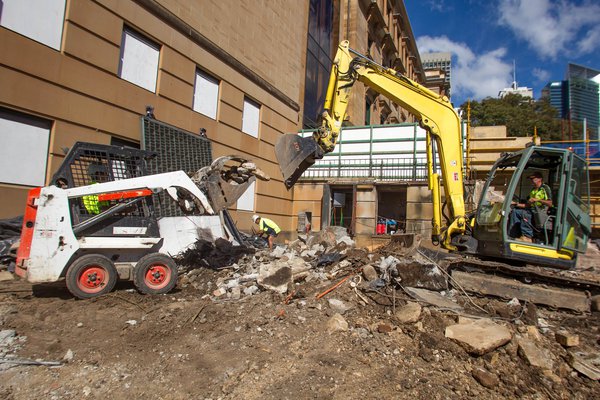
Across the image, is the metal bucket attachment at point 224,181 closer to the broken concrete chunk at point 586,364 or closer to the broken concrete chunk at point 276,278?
the broken concrete chunk at point 276,278

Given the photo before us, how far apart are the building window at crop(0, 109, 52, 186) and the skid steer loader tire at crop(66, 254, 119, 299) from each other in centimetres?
339

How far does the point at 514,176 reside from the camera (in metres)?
5.81

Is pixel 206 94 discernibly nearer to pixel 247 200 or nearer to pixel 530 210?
pixel 247 200

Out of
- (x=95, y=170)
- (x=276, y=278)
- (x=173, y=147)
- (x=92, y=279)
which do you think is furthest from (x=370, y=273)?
(x=173, y=147)

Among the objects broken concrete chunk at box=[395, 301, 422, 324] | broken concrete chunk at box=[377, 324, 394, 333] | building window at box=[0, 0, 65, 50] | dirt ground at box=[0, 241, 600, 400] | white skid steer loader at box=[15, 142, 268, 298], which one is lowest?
dirt ground at box=[0, 241, 600, 400]

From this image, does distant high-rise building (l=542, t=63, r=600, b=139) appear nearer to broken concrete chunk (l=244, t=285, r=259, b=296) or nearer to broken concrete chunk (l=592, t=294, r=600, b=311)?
broken concrete chunk (l=592, t=294, r=600, b=311)

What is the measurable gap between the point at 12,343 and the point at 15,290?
7.13 feet

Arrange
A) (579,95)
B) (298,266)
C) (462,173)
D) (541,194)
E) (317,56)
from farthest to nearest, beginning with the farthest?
(579,95)
(317,56)
(462,173)
(298,266)
(541,194)

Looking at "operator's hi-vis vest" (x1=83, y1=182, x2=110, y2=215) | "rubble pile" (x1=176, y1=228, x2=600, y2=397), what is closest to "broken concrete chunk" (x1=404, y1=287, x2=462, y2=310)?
"rubble pile" (x1=176, y1=228, x2=600, y2=397)

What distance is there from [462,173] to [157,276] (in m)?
5.61

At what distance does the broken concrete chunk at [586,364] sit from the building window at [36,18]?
1015 centimetres

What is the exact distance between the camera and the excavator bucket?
6.25 metres

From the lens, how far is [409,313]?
4.57 m

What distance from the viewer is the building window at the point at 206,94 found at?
11492mm
